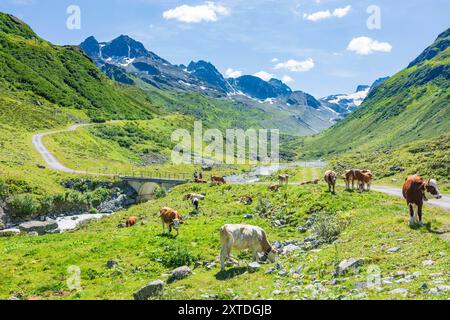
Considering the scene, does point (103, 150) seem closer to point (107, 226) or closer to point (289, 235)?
point (107, 226)

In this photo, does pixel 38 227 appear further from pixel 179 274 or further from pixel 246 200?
pixel 179 274

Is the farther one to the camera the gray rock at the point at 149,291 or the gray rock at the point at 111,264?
the gray rock at the point at 111,264

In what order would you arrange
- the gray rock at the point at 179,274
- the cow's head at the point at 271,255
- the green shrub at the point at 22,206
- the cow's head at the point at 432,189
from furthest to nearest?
the green shrub at the point at 22,206, the cow's head at the point at 432,189, the cow's head at the point at 271,255, the gray rock at the point at 179,274

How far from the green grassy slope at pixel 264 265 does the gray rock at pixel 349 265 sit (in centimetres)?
30

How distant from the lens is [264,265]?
20.0 meters

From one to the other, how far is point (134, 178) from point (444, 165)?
56170mm

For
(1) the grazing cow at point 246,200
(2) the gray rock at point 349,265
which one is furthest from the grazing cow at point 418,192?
(1) the grazing cow at point 246,200

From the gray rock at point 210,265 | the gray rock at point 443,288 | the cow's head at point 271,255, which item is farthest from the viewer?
the gray rock at point 210,265

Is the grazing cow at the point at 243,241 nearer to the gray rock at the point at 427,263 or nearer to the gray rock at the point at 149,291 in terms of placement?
the gray rock at the point at 149,291

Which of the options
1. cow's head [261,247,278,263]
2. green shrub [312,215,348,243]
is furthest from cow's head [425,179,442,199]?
cow's head [261,247,278,263]

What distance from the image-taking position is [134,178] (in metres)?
77.5

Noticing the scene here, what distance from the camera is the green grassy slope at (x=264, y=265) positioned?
15072mm

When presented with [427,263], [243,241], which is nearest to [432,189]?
[427,263]

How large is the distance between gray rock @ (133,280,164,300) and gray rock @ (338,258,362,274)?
8036mm
